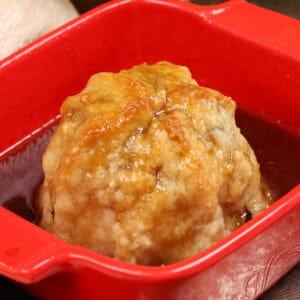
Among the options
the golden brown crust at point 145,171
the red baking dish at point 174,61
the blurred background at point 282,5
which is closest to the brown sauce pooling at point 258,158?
the red baking dish at point 174,61

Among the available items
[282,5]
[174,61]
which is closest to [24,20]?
[174,61]

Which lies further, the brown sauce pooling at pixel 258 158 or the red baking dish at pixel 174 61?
the brown sauce pooling at pixel 258 158

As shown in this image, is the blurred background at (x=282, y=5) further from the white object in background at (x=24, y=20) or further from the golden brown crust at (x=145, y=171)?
the golden brown crust at (x=145, y=171)

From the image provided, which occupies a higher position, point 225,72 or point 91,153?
point 91,153

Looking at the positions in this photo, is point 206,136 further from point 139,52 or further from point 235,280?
point 139,52

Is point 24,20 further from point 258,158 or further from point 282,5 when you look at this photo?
point 282,5

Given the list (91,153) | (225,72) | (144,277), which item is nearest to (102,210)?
(91,153)

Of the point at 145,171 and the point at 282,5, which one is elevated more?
the point at 145,171

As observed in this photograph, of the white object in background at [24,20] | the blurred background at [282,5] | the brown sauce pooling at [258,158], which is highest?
the white object in background at [24,20]
